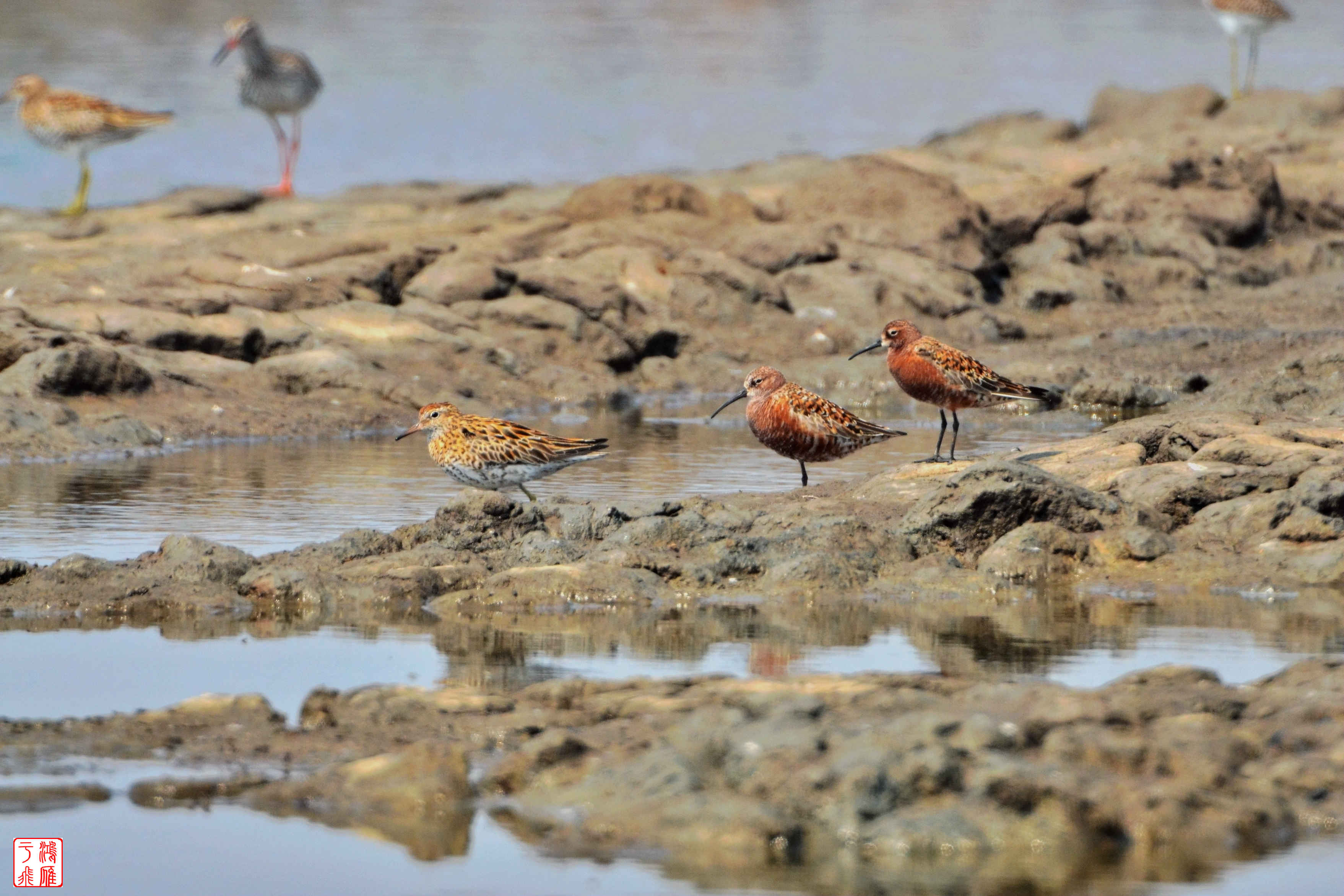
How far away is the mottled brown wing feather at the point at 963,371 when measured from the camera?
1265 centimetres

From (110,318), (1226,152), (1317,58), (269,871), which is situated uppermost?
(1317,58)

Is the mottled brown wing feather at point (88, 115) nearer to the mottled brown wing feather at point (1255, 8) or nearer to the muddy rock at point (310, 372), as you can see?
the muddy rock at point (310, 372)

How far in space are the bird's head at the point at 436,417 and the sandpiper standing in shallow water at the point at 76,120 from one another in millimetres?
11989

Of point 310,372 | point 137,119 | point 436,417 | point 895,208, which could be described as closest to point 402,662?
point 436,417

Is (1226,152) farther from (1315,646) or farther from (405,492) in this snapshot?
(1315,646)

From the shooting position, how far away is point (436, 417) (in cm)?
1198

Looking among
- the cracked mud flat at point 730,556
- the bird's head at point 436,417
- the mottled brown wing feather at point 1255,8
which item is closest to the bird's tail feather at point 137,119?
the cracked mud flat at point 730,556

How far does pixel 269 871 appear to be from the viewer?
592cm

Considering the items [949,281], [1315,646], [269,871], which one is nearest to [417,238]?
[949,281]

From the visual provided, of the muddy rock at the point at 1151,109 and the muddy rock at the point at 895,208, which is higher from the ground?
the muddy rock at the point at 1151,109

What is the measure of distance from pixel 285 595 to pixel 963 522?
3370 millimetres

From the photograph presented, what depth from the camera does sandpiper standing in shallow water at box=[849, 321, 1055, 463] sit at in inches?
498

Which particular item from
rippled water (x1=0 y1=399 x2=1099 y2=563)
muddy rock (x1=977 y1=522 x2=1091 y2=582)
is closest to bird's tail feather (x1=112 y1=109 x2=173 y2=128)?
rippled water (x1=0 y1=399 x2=1099 y2=563)

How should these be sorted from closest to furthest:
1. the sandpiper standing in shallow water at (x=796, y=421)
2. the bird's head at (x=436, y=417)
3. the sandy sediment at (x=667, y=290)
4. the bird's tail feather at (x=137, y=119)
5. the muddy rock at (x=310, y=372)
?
1. the sandpiper standing in shallow water at (x=796, y=421)
2. the bird's head at (x=436, y=417)
3. the sandy sediment at (x=667, y=290)
4. the muddy rock at (x=310, y=372)
5. the bird's tail feather at (x=137, y=119)
